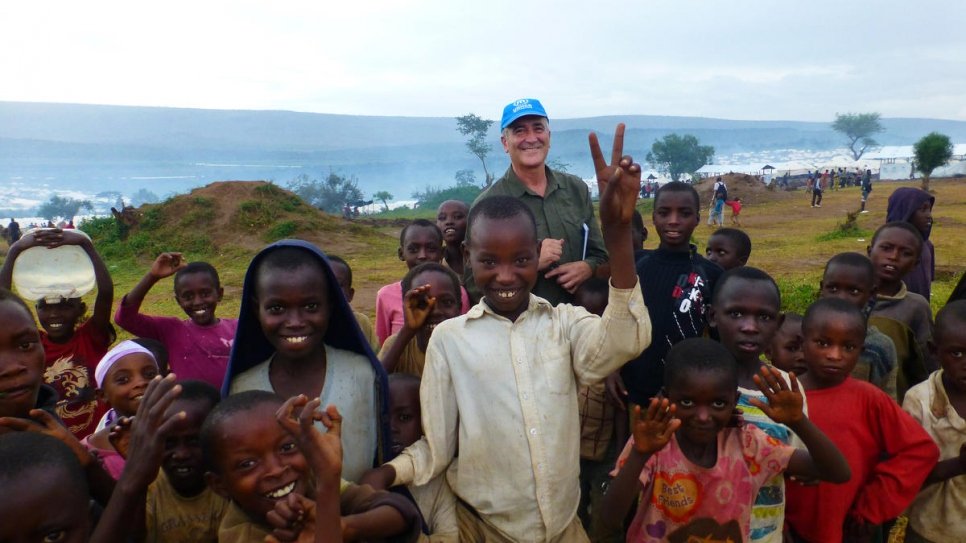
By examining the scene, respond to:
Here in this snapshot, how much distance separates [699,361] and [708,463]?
0.36 metres

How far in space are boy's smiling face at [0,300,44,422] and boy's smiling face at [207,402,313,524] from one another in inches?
28.0

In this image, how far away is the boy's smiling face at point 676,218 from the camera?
10.4 feet

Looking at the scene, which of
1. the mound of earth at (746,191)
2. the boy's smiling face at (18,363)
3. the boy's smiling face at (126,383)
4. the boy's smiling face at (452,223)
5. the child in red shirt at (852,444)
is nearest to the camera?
the boy's smiling face at (18,363)

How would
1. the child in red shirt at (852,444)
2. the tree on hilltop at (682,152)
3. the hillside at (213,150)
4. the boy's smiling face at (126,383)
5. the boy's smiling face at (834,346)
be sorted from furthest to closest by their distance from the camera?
the hillside at (213,150)
the tree on hilltop at (682,152)
the boy's smiling face at (126,383)
the boy's smiling face at (834,346)
the child in red shirt at (852,444)

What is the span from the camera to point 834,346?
2.38 metres

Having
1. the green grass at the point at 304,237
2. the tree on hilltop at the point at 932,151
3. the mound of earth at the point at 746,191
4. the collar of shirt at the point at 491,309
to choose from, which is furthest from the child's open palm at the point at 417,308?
the mound of earth at the point at 746,191

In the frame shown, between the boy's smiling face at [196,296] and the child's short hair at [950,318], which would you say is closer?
the child's short hair at [950,318]

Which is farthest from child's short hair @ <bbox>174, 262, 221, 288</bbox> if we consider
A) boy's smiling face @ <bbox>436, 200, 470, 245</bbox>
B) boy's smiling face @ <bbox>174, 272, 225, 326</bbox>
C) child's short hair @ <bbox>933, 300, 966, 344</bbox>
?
child's short hair @ <bbox>933, 300, 966, 344</bbox>

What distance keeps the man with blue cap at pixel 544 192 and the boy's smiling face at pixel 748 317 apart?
0.74m

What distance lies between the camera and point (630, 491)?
6.30 feet

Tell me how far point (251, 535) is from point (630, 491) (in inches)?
44.5

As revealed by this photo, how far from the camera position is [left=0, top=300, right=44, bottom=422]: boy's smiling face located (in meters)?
1.83

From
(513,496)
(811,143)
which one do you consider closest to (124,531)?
(513,496)

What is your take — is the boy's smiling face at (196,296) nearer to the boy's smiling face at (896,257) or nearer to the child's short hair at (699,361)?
the child's short hair at (699,361)
